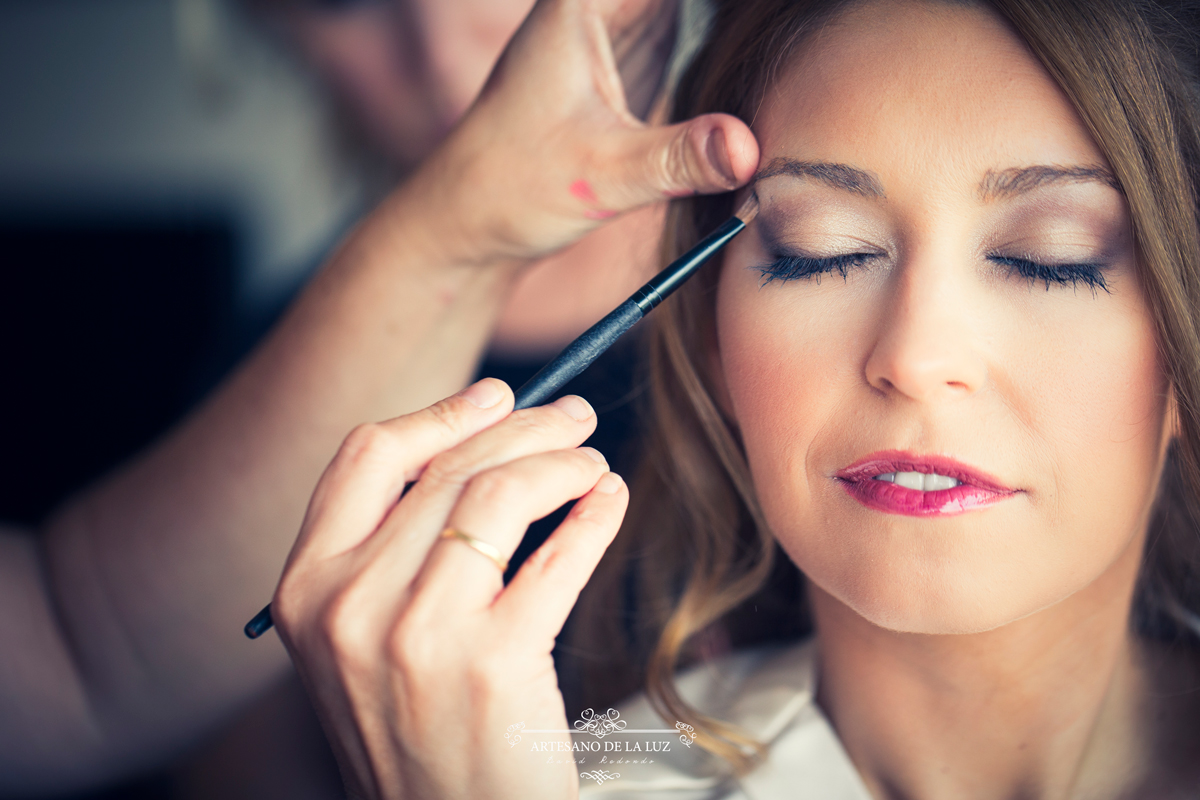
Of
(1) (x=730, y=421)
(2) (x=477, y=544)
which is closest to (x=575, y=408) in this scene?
(2) (x=477, y=544)

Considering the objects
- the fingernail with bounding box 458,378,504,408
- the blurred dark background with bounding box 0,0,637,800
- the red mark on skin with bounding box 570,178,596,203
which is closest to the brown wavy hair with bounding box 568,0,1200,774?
the red mark on skin with bounding box 570,178,596,203

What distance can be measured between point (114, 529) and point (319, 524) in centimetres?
57

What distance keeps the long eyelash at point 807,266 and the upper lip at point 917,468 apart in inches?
6.4

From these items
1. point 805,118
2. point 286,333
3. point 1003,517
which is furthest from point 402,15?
point 1003,517

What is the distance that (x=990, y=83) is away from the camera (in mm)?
→ 666

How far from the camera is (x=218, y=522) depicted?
100cm

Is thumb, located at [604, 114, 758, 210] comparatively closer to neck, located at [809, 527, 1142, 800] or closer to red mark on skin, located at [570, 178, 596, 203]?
red mark on skin, located at [570, 178, 596, 203]

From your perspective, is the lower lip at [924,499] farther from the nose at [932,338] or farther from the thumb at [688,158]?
the thumb at [688,158]

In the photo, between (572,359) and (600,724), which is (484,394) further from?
(600,724)

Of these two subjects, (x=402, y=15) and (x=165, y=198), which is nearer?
(x=402, y=15)

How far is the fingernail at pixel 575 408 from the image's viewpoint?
2.12 ft

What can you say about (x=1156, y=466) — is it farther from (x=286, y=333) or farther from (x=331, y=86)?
(x=331, y=86)

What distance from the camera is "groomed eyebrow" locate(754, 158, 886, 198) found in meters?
0.69

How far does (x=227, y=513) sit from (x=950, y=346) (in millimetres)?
820
